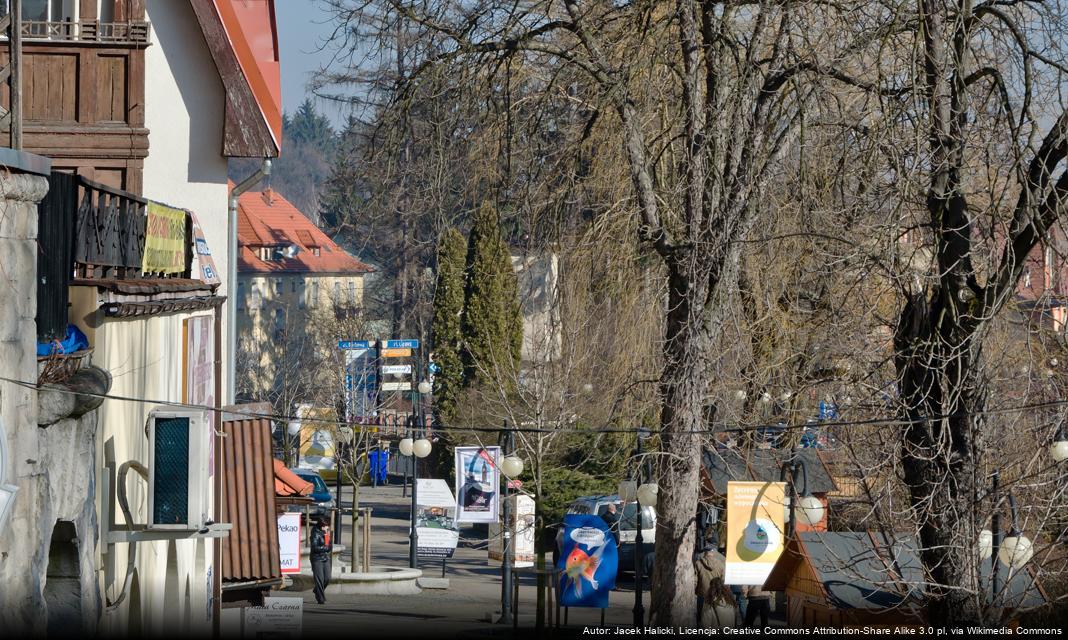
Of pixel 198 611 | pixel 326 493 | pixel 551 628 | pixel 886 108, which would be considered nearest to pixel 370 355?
pixel 326 493

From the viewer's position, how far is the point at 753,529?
1455 centimetres

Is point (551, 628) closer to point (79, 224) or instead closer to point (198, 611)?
point (198, 611)

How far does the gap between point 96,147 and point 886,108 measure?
7.98m

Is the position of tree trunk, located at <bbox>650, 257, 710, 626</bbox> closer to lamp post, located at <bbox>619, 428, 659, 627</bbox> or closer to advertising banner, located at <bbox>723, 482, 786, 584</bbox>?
lamp post, located at <bbox>619, 428, 659, 627</bbox>

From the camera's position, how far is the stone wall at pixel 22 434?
708 cm

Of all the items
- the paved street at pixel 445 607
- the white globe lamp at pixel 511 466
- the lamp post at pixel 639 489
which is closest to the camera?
the lamp post at pixel 639 489

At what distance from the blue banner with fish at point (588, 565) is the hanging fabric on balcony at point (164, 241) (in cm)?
717

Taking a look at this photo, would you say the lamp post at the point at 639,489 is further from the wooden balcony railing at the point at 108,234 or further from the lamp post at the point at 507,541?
the wooden balcony railing at the point at 108,234

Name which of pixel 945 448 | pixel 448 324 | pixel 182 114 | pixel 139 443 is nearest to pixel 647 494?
pixel 945 448

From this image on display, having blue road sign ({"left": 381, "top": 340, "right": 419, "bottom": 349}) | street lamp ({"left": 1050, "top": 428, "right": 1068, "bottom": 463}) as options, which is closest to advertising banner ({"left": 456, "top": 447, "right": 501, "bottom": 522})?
street lamp ({"left": 1050, "top": 428, "right": 1068, "bottom": 463})

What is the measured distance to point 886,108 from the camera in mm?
10625

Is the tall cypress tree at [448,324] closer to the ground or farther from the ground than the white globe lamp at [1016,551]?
farther from the ground

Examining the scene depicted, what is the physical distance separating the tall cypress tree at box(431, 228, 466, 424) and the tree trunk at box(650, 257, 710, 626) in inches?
1338

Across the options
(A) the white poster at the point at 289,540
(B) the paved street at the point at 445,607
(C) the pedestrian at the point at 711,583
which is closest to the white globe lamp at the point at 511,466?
(B) the paved street at the point at 445,607
